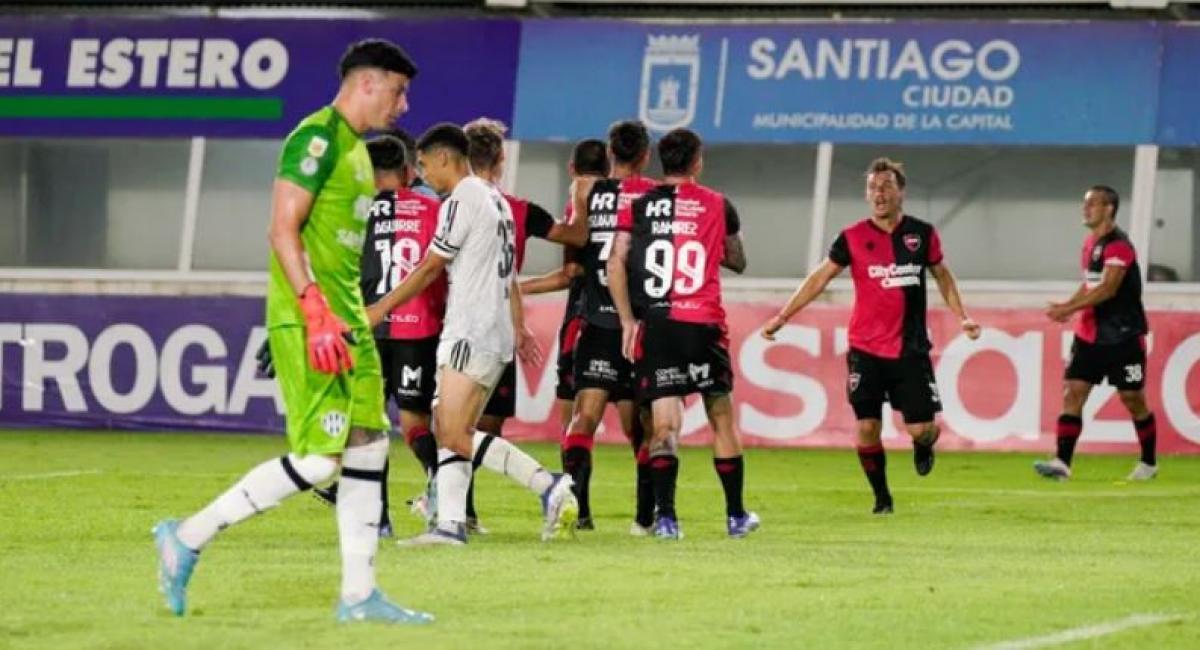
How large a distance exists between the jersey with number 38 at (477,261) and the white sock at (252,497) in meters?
2.81

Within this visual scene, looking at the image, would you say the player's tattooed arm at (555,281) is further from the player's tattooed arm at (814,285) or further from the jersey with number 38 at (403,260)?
the player's tattooed arm at (814,285)

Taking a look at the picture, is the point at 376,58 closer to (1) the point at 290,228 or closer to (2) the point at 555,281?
(1) the point at 290,228

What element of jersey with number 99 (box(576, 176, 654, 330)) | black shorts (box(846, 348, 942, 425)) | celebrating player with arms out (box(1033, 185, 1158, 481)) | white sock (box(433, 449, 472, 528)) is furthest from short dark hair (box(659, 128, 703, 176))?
celebrating player with arms out (box(1033, 185, 1158, 481))

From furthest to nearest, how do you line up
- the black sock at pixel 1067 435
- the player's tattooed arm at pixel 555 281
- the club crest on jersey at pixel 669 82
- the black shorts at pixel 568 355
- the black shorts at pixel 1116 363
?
1. the club crest on jersey at pixel 669 82
2. the black shorts at pixel 1116 363
3. the black sock at pixel 1067 435
4. the black shorts at pixel 568 355
5. the player's tattooed arm at pixel 555 281

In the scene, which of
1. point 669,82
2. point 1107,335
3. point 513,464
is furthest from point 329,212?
point 669,82

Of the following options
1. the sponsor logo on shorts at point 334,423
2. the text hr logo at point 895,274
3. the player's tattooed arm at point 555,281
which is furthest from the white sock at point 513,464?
the sponsor logo on shorts at point 334,423

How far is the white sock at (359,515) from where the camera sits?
915 centimetres

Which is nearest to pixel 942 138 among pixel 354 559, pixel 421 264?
pixel 421 264

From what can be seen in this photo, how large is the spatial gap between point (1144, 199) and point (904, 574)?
12020 mm

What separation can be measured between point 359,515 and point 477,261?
3.07 m

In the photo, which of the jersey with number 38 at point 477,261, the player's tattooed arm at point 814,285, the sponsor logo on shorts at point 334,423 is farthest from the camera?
the player's tattooed arm at point 814,285

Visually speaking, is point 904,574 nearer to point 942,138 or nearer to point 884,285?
point 884,285

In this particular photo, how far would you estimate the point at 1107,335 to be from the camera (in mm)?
19250

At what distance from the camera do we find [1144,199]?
73.9 feet
